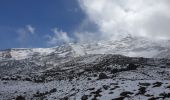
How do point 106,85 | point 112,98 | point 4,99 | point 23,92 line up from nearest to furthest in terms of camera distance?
point 112,98, point 106,85, point 4,99, point 23,92

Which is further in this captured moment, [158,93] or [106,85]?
[106,85]

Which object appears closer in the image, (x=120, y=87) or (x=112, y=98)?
(x=112, y=98)

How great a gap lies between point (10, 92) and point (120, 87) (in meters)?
33.8

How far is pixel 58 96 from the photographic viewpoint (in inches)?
2183

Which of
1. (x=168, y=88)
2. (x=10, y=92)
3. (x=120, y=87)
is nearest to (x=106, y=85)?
(x=120, y=87)

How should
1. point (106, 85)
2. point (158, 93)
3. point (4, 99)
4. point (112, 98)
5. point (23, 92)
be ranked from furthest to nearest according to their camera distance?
1. point (23, 92)
2. point (4, 99)
3. point (106, 85)
4. point (112, 98)
5. point (158, 93)

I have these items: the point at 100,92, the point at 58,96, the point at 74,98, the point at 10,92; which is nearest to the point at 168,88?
the point at 100,92

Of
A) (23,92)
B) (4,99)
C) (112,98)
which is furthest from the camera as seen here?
(23,92)

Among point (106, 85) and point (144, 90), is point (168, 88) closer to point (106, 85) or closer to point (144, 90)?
point (144, 90)

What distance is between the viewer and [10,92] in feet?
243

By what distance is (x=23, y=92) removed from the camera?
7244 centimetres

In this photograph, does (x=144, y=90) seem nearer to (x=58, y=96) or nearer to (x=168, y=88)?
(x=168, y=88)

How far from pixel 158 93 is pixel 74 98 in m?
14.5

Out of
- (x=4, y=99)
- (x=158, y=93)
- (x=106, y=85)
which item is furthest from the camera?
(x=4, y=99)
